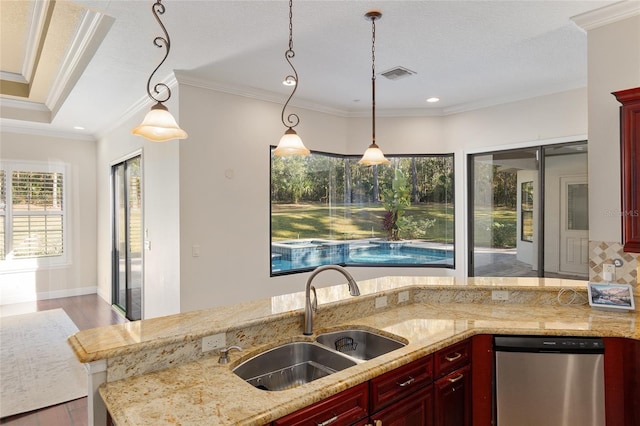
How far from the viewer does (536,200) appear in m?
4.62

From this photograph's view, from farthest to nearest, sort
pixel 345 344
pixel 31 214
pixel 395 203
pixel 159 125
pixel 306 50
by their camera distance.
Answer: pixel 31 214, pixel 395 203, pixel 306 50, pixel 345 344, pixel 159 125

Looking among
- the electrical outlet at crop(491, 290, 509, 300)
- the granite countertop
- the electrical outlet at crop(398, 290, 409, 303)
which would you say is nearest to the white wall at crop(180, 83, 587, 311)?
the granite countertop

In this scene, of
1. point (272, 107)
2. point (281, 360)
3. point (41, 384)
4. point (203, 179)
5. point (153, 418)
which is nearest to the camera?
point (153, 418)

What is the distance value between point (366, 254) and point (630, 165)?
360cm

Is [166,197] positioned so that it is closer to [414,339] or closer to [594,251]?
[414,339]

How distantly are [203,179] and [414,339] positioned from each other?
2813 millimetres

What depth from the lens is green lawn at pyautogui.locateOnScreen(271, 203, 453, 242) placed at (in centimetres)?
494

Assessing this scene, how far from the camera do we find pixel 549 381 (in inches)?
87.7

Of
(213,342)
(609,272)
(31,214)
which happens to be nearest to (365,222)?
(609,272)

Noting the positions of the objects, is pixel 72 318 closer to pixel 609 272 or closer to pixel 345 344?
pixel 345 344

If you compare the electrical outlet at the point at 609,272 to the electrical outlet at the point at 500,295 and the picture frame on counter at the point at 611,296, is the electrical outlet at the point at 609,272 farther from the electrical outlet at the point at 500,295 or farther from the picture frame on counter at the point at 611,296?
the electrical outlet at the point at 500,295

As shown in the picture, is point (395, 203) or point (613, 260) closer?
point (613, 260)

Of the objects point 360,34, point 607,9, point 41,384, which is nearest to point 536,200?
point 607,9

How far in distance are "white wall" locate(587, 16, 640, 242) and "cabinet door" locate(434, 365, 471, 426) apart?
59.9 inches
